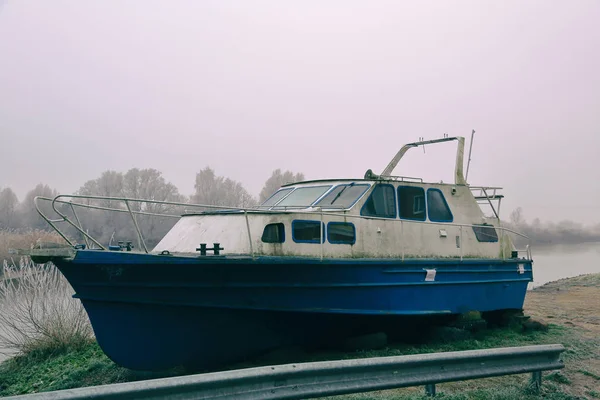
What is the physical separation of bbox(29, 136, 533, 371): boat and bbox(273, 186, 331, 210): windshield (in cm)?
2

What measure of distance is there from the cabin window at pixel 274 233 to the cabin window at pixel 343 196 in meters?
1.13

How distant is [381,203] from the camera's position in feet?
29.3

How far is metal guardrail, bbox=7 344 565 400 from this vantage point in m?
3.91

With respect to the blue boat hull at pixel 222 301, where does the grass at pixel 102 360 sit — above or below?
below

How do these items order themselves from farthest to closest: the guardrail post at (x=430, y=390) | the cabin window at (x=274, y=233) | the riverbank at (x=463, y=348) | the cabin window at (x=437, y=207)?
1. the cabin window at (x=437, y=207)
2. the cabin window at (x=274, y=233)
3. the riverbank at (x=463, y=348)
4. the guardrail post at (x=430, y=390)

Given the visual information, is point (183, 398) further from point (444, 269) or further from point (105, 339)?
point (444, 269)

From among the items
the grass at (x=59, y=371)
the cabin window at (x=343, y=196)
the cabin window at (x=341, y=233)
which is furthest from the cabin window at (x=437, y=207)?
the grass at (x=59, y=371)

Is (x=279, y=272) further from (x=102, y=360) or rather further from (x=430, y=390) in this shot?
(x=102, y=360)

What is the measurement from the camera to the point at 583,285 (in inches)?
715

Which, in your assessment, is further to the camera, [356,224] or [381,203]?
[381,203]

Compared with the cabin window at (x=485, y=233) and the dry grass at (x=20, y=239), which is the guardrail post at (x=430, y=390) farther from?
the dry grass at (x=20, y=239)

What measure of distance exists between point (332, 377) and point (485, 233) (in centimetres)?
686

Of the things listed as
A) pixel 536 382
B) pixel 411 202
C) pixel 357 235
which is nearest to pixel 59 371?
pixel 357 235

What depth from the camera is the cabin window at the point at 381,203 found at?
28.7 ft
